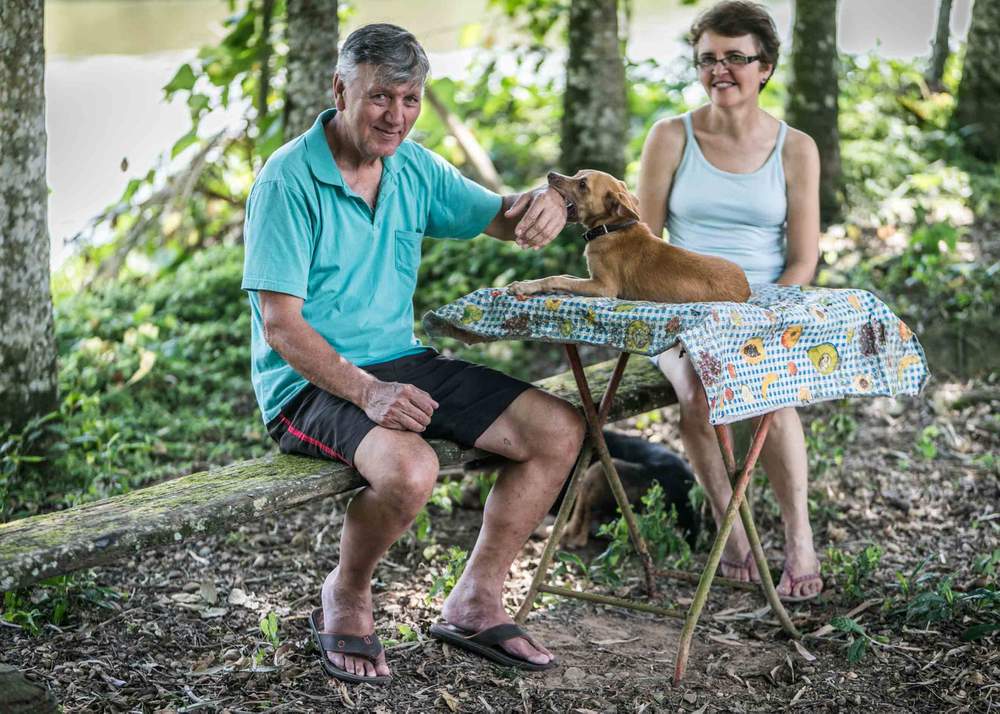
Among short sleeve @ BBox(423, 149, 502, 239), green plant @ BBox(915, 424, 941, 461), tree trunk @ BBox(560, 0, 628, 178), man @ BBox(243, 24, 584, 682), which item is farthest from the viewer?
tree trunk @ BBox(560, 0, 628, 178)

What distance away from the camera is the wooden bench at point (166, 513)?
2.73 m

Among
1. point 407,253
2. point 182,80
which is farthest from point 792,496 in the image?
point 182,80

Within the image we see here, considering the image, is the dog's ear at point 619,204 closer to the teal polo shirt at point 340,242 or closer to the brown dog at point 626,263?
the brown dog at point 626,263

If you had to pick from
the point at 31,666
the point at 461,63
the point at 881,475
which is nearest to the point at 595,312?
the point at 31,666

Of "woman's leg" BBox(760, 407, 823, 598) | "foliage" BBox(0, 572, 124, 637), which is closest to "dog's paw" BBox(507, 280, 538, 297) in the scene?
"woman's leg" BBox(760, 407, 823, 598)

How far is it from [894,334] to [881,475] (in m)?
1.64

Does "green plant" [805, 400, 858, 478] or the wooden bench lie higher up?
the wooden bench

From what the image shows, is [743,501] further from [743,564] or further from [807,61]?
[807,61]

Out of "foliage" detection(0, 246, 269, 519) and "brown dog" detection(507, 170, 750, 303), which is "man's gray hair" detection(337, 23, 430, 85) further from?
"foliage" detection(0, 246, 269, 519)

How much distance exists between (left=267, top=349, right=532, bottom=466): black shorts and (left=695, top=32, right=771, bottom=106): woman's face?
1460mm

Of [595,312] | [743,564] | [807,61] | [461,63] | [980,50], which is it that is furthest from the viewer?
[461,63]

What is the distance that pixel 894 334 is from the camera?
3.67 meters

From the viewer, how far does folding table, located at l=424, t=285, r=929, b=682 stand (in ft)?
10.6

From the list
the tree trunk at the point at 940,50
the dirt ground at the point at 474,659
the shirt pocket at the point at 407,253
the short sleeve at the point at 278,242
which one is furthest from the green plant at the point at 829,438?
the tree trunk at the point at 940,50
